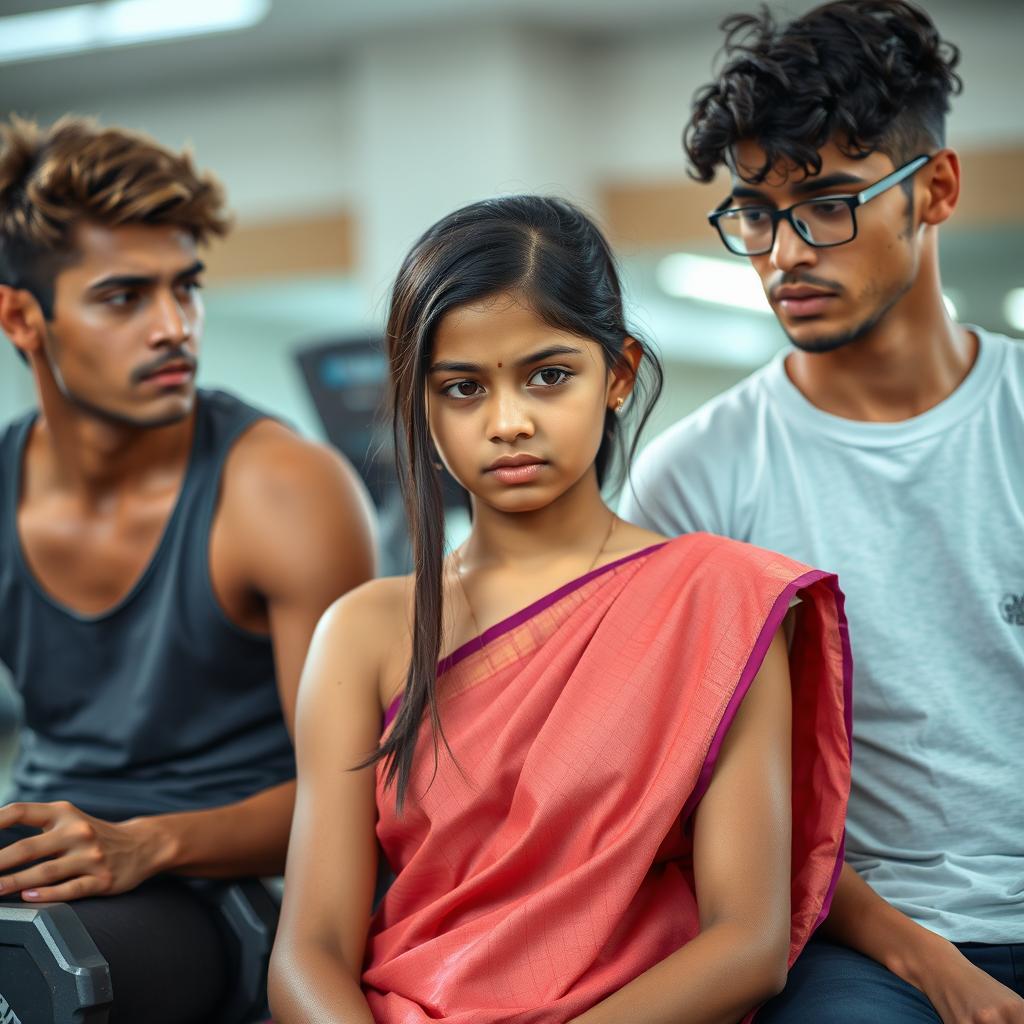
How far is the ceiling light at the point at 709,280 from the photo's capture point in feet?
24.8

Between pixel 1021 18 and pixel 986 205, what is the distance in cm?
72

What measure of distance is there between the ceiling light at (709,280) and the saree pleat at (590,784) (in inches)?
236

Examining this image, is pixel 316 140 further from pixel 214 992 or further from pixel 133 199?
pixel 214 992

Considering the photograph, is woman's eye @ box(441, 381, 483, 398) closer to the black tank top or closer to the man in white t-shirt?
the man in white t-shirt

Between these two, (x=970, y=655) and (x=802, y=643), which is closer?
(x=802, y=643)

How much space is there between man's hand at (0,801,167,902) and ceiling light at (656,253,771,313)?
19.7 feet

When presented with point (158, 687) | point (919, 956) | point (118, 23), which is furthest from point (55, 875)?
point (118, 23)

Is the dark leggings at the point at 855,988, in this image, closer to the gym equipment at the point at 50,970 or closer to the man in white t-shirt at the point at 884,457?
the man in white t-shirt at the point at 884,457

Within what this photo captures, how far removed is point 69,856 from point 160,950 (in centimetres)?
16

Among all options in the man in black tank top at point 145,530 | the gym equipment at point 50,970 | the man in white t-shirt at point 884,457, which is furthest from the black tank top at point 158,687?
the man in white t-shirt at point 884,457

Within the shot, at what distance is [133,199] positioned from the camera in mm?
1923

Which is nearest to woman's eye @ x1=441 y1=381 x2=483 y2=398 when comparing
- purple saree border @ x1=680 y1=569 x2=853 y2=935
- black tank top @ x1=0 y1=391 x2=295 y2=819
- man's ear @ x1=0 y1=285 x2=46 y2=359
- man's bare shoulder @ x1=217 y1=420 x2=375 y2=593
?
purple saree border @ x1=680 y1=569 x2=853 y2=935

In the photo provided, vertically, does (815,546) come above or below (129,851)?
above

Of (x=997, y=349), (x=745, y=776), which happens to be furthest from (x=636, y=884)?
(x=997, y=349)
